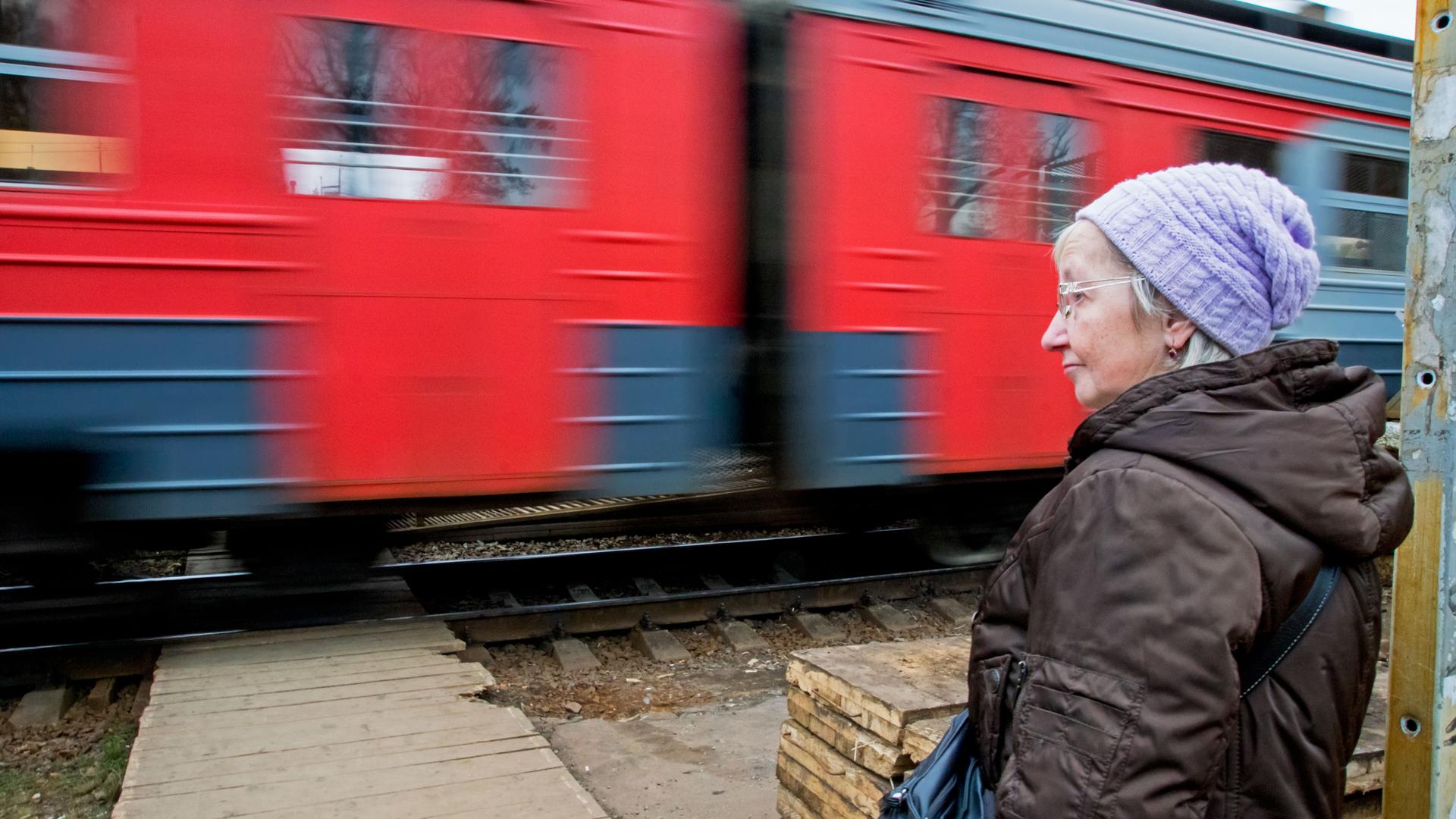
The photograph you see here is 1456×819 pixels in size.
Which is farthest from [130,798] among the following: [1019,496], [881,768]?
[1019,496]

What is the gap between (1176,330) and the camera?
134 centimetres

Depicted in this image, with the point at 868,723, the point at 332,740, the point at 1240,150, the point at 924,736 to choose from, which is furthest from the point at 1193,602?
the point at 1240,150

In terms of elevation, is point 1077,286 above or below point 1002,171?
below

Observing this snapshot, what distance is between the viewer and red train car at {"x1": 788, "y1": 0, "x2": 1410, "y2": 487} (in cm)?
522

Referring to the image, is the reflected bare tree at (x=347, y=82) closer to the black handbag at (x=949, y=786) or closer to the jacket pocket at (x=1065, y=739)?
the black handbag at (x=949, y=786)

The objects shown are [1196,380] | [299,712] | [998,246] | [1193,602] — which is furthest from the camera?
[998,246]

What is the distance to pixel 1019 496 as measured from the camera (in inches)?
258

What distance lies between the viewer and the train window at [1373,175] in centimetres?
677

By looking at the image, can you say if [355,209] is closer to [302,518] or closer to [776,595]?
[302,518]

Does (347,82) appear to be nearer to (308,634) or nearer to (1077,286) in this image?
(308,634)

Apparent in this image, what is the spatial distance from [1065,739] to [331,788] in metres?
2.74

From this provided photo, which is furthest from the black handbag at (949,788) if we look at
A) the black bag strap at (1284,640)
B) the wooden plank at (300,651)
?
the wooden plank at (300,651)

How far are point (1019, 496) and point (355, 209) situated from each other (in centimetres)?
411

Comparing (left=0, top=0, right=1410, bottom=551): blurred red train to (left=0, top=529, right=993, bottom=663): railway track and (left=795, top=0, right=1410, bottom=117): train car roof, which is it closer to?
(left=795, top=0, right=1410, bottom=117): train car roof
